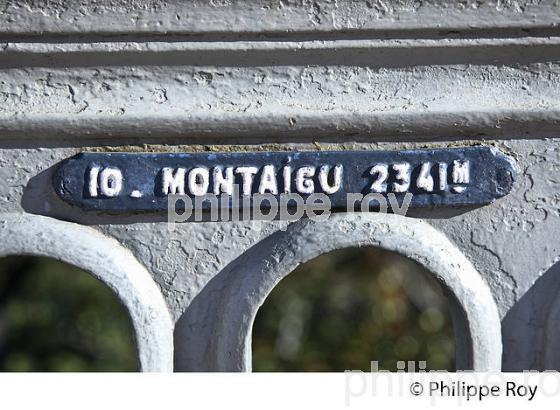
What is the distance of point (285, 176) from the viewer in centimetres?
233

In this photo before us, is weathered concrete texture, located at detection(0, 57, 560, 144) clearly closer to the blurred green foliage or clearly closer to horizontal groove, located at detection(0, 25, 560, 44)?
horizontal groove, located at detection(0, 25, 560, 44)

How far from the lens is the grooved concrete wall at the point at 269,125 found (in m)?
2.27

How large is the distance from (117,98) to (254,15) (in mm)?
438

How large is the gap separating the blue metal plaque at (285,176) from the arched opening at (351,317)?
3.77 meters

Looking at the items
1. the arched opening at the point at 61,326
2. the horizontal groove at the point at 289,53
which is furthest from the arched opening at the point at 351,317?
the horizontal groove at the point at 289,53

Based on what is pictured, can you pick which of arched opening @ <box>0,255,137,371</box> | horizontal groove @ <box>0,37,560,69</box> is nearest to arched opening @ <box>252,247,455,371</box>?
arched opening @ <box>0,255,137,371</box>

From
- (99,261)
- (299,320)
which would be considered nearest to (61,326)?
(299,320)

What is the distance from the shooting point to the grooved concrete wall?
2.27 m

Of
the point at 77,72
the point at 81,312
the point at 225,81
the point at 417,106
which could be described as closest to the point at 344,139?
the point at 417,106

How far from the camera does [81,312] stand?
5926 mm

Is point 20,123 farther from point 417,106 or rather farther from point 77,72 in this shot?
point 417,106

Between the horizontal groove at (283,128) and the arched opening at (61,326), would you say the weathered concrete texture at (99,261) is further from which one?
the arched opening at (61,326)

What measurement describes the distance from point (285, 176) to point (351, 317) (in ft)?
13.9

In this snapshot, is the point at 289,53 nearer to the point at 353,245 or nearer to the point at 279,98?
the point at 279,98
